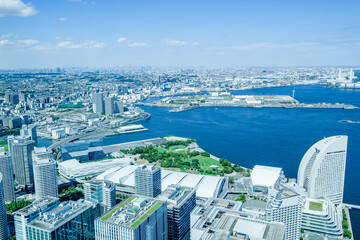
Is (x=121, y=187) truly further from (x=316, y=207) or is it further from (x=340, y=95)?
(x=340, y=95)

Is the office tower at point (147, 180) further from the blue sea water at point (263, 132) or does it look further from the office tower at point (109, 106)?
the office tower at point (109, 106)

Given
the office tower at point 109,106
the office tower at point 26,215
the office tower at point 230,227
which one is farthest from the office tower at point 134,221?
the office tower at point 109,106

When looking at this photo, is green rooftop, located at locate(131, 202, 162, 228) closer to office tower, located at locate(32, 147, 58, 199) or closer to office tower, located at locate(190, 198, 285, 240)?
office tower, located at locate(190, 198, 285, 240)

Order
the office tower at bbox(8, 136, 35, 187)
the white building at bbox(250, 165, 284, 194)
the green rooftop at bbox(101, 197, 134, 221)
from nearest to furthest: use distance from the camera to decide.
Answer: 1. the green rooftop at bbox(101, 197, 134, 221)
2. the white building at bbox(250, 165, 284, 194)
3. the office tower at bbox(8, 136, 35, 187)

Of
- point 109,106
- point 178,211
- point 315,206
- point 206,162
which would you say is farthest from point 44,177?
point 109,106

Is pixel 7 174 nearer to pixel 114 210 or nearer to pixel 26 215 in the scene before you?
pixel 26 215

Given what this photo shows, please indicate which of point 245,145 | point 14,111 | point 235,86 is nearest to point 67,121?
point 14,111

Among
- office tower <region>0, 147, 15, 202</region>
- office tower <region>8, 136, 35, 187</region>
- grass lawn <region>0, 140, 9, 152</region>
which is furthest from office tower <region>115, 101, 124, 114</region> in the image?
office tower <region>0, 147, 15, 202</region>
